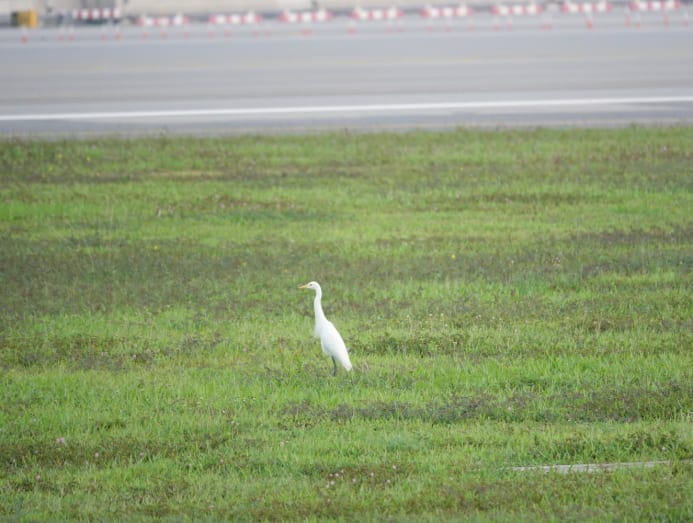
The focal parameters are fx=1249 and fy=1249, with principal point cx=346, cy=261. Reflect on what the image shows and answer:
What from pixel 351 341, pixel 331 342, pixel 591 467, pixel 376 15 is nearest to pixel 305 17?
pixel 376 15

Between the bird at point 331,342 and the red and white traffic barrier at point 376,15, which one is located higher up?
the bird at point 331,342

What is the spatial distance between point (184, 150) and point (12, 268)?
286 inches

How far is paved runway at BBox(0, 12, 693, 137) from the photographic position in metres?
22.0

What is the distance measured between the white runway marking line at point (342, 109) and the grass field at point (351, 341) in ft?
20.3

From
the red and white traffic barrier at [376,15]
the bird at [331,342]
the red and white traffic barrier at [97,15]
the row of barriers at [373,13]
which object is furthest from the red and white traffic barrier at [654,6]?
the bird at [331,342]

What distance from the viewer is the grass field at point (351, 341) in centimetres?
614

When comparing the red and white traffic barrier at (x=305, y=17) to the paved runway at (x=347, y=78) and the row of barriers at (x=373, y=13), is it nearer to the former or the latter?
the row of barriers at (x=373, y=13)

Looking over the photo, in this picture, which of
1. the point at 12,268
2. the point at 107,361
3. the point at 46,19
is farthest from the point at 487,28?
the point at 107,361

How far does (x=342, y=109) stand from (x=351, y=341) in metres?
14.9

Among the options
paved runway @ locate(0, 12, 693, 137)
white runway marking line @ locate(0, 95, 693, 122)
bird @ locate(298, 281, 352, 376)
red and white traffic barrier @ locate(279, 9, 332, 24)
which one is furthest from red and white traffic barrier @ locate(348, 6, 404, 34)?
bird @ locate(298, 281, 352, 376)

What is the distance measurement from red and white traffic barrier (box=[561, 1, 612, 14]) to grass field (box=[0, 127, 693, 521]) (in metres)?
32.7

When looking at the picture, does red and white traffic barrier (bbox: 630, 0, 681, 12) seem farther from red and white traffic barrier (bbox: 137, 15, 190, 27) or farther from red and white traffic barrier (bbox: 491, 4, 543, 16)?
red and white traffic barrier (bbox: 137, 15, 190, 27)

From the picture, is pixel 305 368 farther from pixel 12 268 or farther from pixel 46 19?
pixel 46 19

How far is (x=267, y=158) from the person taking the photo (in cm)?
1783
